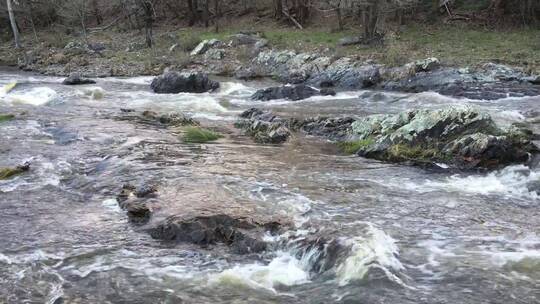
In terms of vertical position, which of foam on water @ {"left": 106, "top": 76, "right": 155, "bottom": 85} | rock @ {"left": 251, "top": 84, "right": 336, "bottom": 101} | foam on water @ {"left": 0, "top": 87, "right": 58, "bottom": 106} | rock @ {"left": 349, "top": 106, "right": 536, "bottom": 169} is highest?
rock @ {"left": 349, "top": 106, "right": 536, "bottom": 169}

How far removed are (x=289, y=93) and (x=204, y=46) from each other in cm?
1468

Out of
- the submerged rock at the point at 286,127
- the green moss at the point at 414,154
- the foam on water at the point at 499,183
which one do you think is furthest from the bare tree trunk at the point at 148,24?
the foam on water at the point at 499,183

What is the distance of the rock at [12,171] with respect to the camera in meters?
12.2

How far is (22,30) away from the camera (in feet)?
177

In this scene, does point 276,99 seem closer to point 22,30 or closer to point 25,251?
point 25,251

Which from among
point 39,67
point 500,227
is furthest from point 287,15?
point 500,227

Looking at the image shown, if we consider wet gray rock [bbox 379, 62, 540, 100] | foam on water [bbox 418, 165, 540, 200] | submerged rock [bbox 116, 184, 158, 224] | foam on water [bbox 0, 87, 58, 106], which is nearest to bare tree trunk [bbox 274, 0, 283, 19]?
wet gray rock [bbox 379, 62, 540, 100]

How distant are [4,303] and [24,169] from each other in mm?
6461

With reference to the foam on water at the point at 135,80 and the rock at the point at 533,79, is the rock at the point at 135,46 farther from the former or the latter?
the rock at the point at 533,79

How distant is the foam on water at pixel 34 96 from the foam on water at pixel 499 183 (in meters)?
17.5

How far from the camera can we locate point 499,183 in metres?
11.5

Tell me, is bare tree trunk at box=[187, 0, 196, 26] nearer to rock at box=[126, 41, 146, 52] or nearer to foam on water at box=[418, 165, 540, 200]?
rock at box=[126, 41, 146, 52]

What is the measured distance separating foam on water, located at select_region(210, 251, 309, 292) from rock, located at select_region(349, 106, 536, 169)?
20.1 ft

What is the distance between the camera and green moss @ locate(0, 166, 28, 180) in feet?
40.1
